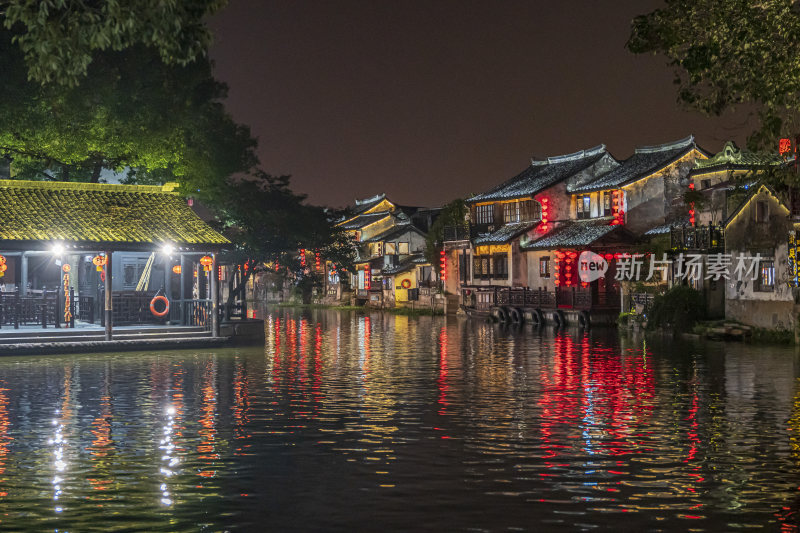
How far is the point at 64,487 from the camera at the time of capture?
36.2 feet

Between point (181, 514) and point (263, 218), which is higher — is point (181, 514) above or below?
below

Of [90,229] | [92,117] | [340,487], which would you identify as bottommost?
[340,487]

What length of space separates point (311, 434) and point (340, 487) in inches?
153

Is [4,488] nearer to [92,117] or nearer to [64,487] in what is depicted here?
[64,487]

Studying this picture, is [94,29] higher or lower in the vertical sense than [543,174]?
lower

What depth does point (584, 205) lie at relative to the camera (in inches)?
2416

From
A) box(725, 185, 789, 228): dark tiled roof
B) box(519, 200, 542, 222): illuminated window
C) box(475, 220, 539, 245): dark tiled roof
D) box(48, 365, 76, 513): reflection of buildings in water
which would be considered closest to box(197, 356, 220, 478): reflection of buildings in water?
box(48, 365, 76, 513): reflection of buildings in water

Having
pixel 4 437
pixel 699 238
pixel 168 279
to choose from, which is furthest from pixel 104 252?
pixel 699 238

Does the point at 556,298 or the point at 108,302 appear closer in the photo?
the point at 108,302

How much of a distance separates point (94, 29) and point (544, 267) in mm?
50580

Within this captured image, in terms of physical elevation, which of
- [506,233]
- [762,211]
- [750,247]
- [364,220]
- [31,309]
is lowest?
[31,309]

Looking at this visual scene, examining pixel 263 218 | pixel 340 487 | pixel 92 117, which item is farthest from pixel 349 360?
pixel 263 218

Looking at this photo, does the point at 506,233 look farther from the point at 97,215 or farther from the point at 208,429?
the point at 208,429

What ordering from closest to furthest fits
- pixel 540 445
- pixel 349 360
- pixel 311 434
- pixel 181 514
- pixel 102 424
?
pixel 181 514
pixel 540 445
pixel 311 434
pixel 102 424
pixel 349 360
